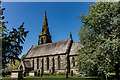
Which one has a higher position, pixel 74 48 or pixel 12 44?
pixel 74 48

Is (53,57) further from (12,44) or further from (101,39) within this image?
(12,44)

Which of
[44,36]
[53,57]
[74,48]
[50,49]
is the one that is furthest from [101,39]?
[44,36]

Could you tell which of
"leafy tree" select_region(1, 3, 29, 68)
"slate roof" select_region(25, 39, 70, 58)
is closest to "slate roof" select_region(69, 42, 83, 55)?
"slate roof" select_region(25, 39, 70, 58)

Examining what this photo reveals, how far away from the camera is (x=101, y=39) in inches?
554

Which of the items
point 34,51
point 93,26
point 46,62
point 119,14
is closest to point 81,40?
point 93,26

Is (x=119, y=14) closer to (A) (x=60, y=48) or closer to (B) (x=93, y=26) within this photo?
(B) (x=93, y=26)

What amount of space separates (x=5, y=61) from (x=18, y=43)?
548mm

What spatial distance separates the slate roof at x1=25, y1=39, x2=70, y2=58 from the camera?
121ft

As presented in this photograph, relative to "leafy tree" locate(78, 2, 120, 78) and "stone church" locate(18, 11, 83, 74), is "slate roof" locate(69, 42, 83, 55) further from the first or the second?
"leafy tree" locate(78, 2, 120, 78)

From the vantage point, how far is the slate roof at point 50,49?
36938 millimetres

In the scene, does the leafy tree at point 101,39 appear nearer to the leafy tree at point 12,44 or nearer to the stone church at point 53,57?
the leafy tree at point 12,44

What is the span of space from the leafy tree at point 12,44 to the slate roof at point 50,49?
32353mm

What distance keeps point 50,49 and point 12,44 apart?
36.9 metres

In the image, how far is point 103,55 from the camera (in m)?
13.5
